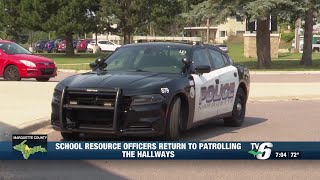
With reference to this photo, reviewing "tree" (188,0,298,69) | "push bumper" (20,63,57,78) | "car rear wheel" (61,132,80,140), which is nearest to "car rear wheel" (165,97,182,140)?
"car rear wheel" (61,132,80,140)

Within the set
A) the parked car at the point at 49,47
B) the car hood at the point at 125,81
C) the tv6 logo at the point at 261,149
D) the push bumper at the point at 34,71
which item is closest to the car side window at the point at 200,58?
the car hood at the point at 125,81

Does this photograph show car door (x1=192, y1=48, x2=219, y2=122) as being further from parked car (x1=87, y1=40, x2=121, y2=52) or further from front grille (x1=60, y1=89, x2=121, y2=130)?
parked car (x1=87, y1=40, x2=121, y2=52)

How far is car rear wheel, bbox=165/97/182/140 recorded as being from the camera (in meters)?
8.95

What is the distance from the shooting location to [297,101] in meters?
17.0

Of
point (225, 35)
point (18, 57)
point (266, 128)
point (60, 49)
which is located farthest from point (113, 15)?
point (225, 35)

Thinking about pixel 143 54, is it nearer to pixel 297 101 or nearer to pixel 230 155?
pixel 230 155

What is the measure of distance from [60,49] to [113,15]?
1554 cm

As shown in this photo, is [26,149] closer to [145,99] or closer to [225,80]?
[145,99]

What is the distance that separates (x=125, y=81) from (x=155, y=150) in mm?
2087

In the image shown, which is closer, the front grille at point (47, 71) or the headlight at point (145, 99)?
the headlight at point (145, 99)

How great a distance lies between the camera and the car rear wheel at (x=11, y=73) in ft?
70.8

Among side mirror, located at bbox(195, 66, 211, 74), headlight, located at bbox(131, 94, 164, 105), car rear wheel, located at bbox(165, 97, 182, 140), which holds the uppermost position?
side mirror, located at bbox(195, 66, 211, 74)

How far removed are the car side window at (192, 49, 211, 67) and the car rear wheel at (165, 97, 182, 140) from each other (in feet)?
4.27

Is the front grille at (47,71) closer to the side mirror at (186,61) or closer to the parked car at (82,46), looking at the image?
the side mirror at (186,61)
